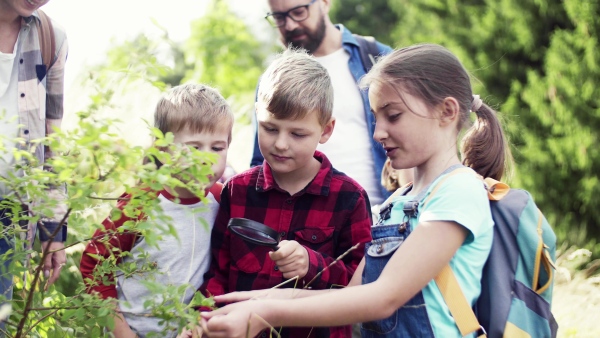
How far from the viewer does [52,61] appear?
348 centimetres

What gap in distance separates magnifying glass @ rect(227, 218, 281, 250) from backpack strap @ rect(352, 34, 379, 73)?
7.02 ft

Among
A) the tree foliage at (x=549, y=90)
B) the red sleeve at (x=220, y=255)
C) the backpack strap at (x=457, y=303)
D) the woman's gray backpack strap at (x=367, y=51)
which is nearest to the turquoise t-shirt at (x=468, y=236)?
the backpack strap at (x=457, y=303)

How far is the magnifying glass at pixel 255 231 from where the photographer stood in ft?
8.38


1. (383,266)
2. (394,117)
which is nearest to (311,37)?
(394,117)

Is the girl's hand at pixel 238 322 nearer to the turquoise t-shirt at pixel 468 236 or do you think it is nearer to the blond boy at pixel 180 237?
the turquoise t-shirt at pixel 468 236

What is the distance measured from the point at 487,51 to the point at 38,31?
19.5 feet

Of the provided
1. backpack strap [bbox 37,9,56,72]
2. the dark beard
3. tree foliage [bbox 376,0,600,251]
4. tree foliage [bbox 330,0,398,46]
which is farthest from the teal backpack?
tree foliage [bbox 330,0,398,46]

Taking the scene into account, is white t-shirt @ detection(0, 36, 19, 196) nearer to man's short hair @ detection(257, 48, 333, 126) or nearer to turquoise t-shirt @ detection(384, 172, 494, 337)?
man's short hair @ detection(257, 48, 333, 126)

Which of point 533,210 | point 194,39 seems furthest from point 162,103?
point 194,39

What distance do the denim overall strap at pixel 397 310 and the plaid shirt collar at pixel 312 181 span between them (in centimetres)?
39

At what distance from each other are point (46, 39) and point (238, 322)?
1694 mm

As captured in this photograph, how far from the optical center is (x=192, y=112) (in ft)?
10.2

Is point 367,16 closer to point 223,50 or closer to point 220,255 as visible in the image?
point 223,50

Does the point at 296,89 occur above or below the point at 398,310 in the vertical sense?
above
